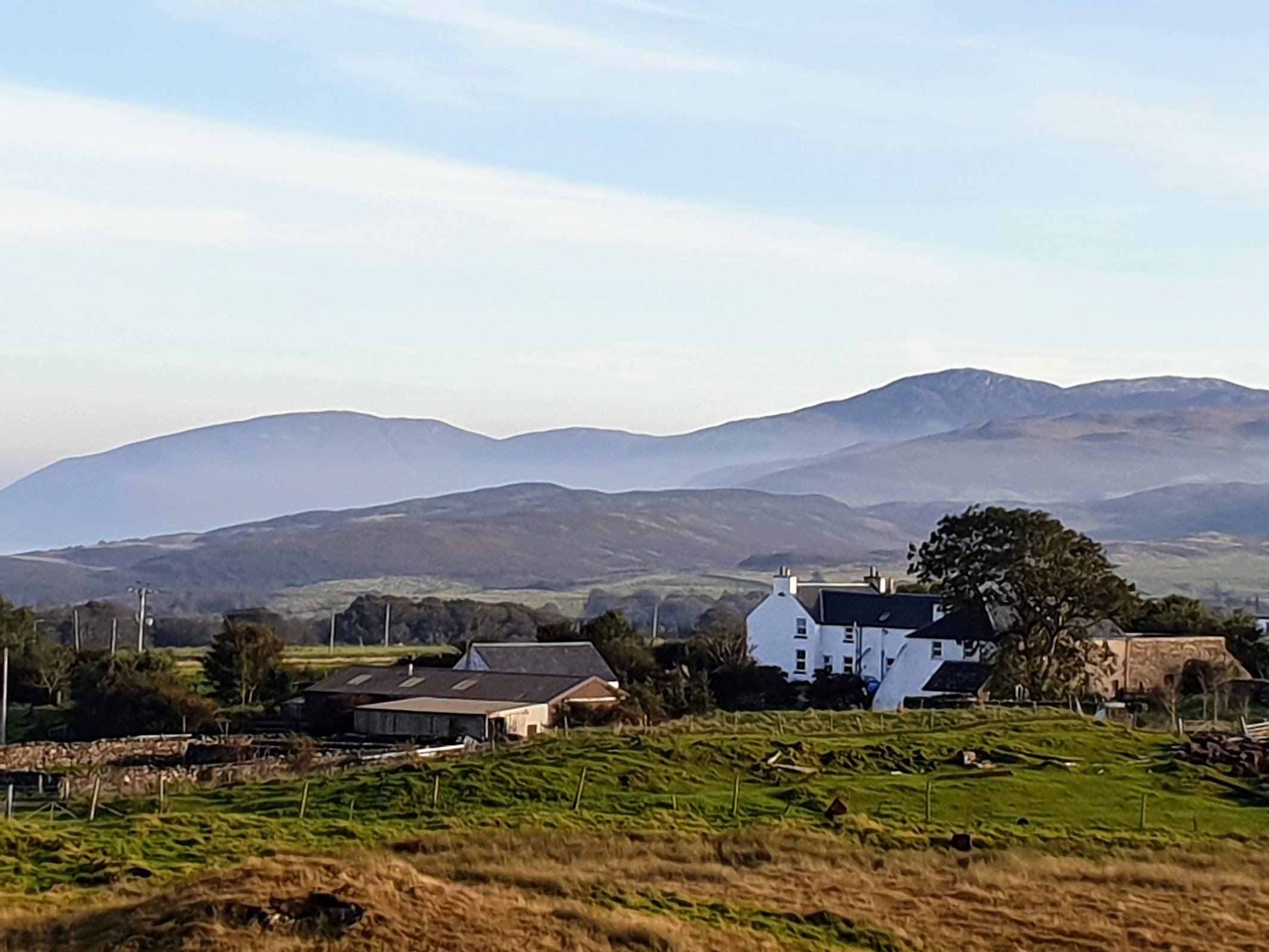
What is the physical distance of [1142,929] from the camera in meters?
24.6

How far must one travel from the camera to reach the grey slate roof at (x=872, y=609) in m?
75.2

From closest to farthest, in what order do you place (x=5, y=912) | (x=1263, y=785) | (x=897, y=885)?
(x=5, y=912), (x=897, y=885), (x=1263, y=785)

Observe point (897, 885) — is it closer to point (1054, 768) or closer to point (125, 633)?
Result: point (1054, 768)

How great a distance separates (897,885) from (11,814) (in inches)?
746

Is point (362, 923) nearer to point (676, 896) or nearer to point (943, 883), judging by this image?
point (676, 896)

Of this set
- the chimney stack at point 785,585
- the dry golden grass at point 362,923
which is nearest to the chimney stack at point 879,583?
the chimney stack at point 785,585

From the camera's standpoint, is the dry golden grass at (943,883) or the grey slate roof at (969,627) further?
the grey slate roof at (969,627)

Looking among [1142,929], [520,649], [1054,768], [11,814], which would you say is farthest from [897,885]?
[520,649]

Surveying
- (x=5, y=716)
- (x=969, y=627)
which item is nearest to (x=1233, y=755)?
(x=969, y=627)

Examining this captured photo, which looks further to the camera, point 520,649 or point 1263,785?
point 520,649

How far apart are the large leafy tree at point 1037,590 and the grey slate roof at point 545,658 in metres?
14.1

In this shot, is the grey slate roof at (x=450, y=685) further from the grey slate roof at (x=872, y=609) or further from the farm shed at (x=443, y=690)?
the grey slate roof at (x=872, y=609)

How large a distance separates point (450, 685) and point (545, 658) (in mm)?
8610

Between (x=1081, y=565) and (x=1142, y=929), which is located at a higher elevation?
(x=1081, y=565)
